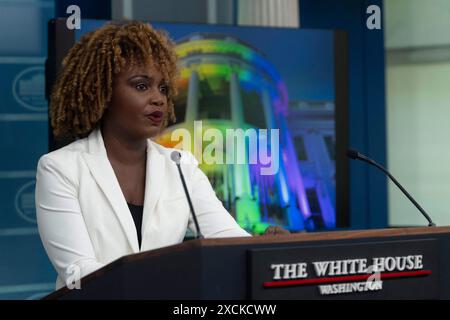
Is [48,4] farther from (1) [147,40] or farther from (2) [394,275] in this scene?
(2) [394,275]

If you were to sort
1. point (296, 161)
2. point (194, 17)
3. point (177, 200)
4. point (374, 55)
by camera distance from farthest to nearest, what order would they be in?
point (374, 55), point (194, 17), point (296, 161), point (177, 200)

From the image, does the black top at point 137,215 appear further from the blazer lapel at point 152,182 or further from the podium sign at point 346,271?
the podium sign at point 346,271

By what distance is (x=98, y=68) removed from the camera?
9.45 feet

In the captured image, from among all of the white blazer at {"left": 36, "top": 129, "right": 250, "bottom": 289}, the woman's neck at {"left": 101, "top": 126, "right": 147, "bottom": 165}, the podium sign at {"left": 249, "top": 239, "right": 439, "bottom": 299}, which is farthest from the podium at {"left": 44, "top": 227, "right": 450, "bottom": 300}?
the woman's neck at {"left": 101, "top": 126, "right": 147, "bottom": 165}

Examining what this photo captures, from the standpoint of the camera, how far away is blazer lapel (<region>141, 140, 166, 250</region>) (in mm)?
2756

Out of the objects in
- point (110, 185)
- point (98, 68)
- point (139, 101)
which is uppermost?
point (98, 68)

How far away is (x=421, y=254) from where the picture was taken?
2.20m

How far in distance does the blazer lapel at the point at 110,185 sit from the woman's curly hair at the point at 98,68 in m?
0.12

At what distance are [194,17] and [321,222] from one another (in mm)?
1632

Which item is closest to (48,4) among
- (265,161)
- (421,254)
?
(265,161)

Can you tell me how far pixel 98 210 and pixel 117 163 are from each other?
222 mm

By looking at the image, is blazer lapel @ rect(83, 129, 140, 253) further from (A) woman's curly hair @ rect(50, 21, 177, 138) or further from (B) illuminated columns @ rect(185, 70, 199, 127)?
(B) illuminated columns @ rect(185, 70, 199, 127)

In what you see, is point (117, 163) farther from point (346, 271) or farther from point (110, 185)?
point (346, 271)

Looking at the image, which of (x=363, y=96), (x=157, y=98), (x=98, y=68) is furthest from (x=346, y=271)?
(x=363, y=96)
